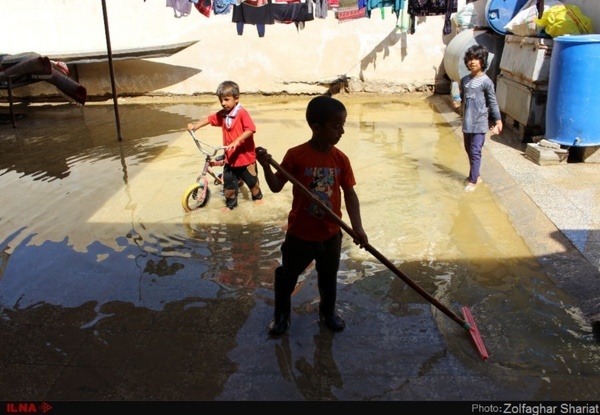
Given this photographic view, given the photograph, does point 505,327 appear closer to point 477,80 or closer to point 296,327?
point 296,327

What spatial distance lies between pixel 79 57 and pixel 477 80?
9.08 metres

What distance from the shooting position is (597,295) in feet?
12.6

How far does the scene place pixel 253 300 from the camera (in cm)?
407

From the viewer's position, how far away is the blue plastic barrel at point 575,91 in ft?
21.0

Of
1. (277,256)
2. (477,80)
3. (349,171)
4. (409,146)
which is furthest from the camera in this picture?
(409,146)

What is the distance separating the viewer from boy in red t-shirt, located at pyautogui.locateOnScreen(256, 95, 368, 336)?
10.1 feet

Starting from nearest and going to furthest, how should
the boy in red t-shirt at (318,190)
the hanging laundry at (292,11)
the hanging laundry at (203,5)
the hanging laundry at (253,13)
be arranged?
the boy in red t-shirt at (318,190) < the hanging laundry at (203,5) < the hanging laundry at (253,13) < the hanging laundry at (292,11)

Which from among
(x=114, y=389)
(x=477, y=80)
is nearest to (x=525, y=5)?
(x=477, y=80)

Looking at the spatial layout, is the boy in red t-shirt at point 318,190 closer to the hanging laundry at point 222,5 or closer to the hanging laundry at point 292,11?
the hanging laundry at point 222,5

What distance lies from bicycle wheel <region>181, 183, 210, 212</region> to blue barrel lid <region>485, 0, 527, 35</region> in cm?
622

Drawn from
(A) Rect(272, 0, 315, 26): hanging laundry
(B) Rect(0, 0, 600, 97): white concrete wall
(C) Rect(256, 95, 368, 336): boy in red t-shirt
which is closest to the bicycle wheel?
(C) Rect(256, 95, 368, 336): boy in red t-shirt

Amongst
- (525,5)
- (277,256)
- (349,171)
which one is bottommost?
(277,256)

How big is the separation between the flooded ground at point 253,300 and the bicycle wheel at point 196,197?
0.12 meters
